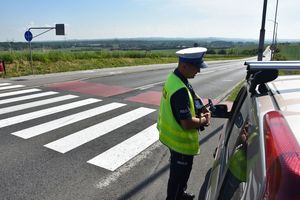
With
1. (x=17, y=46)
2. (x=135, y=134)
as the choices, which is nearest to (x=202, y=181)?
(x=135, y=134)

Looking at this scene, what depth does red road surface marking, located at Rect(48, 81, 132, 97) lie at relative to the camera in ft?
44.6

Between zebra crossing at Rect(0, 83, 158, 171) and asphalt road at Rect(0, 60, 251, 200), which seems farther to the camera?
zebra crossing at Rect(0, 83, 158, 171)

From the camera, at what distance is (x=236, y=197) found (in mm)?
1642

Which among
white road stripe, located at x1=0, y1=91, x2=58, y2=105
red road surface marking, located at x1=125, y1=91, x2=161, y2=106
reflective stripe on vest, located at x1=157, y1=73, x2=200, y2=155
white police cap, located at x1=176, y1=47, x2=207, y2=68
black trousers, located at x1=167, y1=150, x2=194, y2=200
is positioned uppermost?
white police cap, located at x1=176, y1=47, x2=207, y2=68

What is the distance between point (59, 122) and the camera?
27.3ft

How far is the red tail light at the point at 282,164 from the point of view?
3.20 feet

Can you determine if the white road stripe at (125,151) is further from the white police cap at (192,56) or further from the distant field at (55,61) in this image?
the distant field at (55,61)

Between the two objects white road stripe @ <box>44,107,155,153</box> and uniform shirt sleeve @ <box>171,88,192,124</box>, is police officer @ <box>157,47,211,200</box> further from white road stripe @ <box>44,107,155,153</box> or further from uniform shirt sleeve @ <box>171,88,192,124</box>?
white road stripe @ <box>44,107,155,153</box>

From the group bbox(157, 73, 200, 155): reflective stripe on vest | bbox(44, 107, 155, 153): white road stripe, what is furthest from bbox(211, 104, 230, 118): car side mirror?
bbox(44, 107, 155, 153): white road stripe

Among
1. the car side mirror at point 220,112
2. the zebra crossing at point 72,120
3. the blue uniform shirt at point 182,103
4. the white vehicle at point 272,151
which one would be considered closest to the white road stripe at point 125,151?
the zebra crossing at point 72,120

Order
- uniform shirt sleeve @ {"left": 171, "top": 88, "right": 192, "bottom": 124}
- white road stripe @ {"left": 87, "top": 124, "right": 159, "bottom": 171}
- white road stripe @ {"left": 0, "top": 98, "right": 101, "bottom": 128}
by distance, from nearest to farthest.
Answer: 1. uniform shirt sleeve @ {"left": 171, "top": 88, "right": 192, "bottom": 124}
2. white road stripe @ {"left": 87, "top": 124, "right": 159, "bottom": 171}
3. white road stripe @ {"left": 0, "top": 98, "right": 101, "bottom": 128}

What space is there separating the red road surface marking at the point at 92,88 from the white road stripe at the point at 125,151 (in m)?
5.95

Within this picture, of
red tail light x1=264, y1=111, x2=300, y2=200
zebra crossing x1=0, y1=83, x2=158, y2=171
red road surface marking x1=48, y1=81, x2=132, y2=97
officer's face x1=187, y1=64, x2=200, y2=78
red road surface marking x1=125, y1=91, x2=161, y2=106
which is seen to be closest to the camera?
red tail light x1=264, y1=111, x2=300, y2=200

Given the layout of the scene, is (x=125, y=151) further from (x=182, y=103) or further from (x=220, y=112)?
(x=182, y=103)
